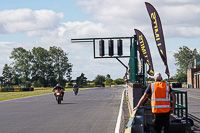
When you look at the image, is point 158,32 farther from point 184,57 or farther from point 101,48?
point 184,57

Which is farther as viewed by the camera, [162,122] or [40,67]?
[40,67]

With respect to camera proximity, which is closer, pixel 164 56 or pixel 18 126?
pixel 18 126

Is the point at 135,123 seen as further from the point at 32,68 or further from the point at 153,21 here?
the point at 32,68

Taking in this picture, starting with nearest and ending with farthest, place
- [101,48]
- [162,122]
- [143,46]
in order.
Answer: [162,122], [143,46], [101,48]

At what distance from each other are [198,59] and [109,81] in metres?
46.4

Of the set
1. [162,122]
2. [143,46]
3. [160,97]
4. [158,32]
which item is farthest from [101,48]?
[162,122]

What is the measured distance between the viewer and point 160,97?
25.5 feet

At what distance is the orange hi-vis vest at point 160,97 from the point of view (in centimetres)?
772

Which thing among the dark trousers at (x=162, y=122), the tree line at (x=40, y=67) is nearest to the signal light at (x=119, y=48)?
the dark trousers at (x=162, y=122)

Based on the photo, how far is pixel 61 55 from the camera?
125812mm

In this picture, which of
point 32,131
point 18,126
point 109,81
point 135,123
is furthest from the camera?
point 109,81

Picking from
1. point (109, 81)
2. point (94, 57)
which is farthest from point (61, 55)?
point (94, 57)

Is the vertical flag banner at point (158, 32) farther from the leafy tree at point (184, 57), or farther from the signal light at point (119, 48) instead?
the leafy tree at point (184, 57)

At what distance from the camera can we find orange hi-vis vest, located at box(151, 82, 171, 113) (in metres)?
7.72
